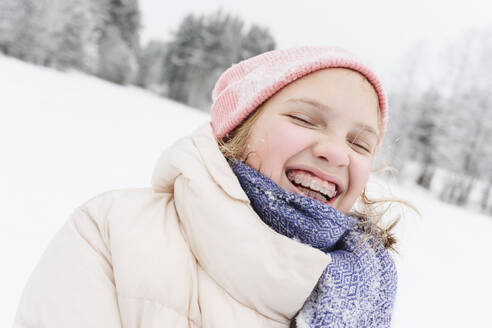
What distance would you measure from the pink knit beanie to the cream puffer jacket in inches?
→ 12.6

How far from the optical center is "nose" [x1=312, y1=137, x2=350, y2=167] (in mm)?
1091

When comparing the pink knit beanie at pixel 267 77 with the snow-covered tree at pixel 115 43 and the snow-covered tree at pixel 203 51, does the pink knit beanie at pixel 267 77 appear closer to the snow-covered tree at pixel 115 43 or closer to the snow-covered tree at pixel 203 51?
the snow-covered tree at pixel 203 51

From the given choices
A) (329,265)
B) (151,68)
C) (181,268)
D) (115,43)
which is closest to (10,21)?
(115,43)

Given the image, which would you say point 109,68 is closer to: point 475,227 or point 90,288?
point 475,227

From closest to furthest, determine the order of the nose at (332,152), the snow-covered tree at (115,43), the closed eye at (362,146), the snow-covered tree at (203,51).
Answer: the nose at (332,152), the closed eye at (362,146), the snow-covered tree at (115,43), the snow-covered tree at (203,51)

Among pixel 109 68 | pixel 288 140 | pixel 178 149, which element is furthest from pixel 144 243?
pixel 109 68

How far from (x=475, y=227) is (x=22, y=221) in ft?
28.5

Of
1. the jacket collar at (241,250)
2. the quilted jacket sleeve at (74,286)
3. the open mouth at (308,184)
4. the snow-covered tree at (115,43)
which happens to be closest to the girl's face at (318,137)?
the open mouth at (308,184)

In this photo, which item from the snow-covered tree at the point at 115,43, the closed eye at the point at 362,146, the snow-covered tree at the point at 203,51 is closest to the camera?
the closed eye at the point at 362,146

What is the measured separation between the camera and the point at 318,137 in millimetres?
1114

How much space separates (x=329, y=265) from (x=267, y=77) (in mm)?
704

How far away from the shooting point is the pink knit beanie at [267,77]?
3.91ft

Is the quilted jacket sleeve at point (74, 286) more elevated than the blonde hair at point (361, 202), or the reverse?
the blonde hair at point (361, 202)

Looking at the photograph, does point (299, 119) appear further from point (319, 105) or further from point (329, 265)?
point (329, 265)
